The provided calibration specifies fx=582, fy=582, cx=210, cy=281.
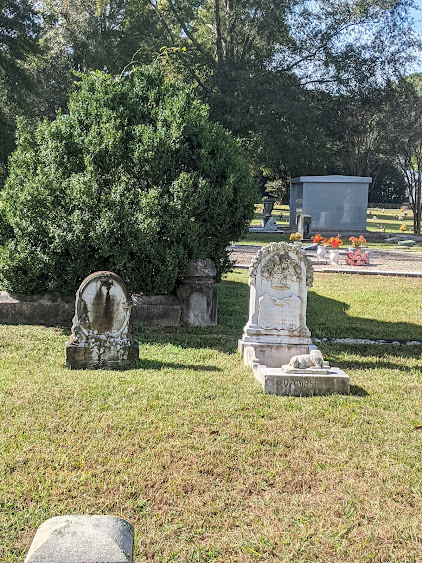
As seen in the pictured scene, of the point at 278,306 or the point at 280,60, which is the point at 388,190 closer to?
the point at 280,60

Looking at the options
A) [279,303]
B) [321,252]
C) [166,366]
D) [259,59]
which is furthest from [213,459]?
[259,59]

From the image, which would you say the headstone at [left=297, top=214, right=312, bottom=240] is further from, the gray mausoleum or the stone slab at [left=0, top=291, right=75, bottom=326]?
the stone slab at [left=0, top=291, right=75, bottom=326]

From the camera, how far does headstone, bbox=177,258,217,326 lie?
28.8ft

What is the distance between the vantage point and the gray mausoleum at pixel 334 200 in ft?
85.3

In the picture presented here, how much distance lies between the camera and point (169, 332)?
8414 millimetres

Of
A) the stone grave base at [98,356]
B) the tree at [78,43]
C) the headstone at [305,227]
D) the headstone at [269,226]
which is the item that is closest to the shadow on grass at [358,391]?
the stone grave base at [98,356]

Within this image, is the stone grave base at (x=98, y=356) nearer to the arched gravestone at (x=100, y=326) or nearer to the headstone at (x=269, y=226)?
the arched gravestone at (x=100, y=326)

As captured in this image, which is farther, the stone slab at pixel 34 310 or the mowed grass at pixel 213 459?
the stone slab at pixel 34 310

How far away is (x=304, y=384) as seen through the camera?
5.62m

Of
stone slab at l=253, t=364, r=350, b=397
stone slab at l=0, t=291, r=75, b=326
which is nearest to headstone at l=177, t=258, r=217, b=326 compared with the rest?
stone slab at l=0, t=291, r=75, b=326

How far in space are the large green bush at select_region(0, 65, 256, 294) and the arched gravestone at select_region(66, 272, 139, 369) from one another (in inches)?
65.9

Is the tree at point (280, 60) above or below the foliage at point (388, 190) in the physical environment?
above

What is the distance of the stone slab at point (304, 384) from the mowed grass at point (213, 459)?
0.13 m

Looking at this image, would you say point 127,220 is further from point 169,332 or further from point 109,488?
point 109,488
